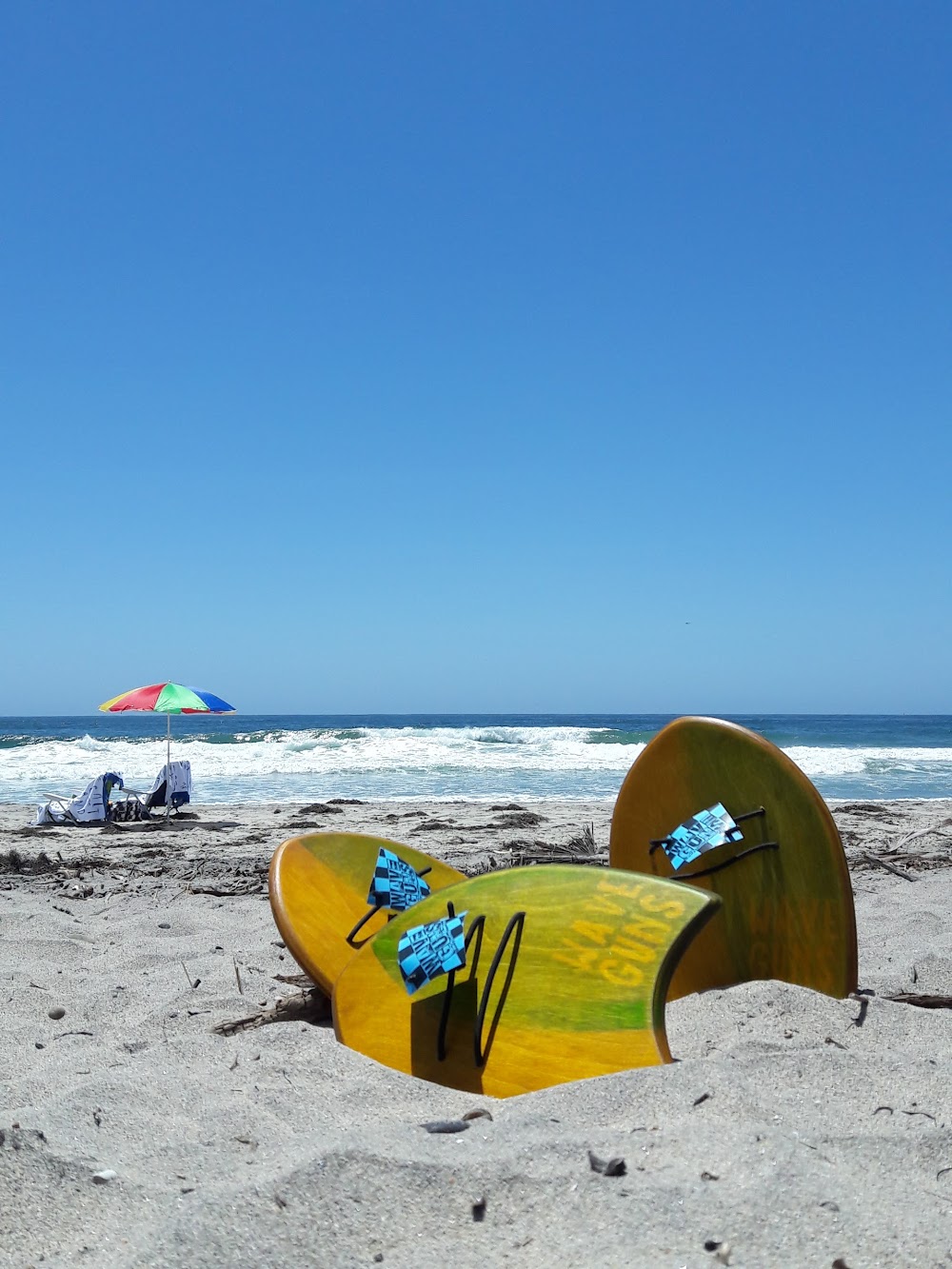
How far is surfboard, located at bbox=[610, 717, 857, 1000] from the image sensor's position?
2.47 meters

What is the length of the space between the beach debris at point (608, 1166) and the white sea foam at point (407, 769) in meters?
10.4

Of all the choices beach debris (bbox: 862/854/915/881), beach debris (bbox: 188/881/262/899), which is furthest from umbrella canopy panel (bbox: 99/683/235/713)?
beach debris (bbox: 862/854/915/881)

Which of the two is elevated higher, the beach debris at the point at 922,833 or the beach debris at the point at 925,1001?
the beach debris at the point at 925,1001

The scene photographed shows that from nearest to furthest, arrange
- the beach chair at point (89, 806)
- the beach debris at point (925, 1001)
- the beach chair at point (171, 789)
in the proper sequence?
the beach debris at point (925, 1001) → the beach chair at point (89, 806) → the beach chair at point (171, 789)

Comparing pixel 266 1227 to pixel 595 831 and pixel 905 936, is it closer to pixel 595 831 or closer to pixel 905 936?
pixel 905 936

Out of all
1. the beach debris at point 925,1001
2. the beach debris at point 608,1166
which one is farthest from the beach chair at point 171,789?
the beach debris at point 608,1166

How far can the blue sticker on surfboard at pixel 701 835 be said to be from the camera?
2.59m

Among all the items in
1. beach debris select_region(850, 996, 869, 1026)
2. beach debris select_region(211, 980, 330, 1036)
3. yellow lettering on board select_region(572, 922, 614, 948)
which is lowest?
beach debris select_region(211, 980, 330, 1036)

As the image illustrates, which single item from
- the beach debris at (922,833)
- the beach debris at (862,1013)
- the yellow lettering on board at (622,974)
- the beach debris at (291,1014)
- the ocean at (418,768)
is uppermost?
the yellow lettering on board at (622,974)

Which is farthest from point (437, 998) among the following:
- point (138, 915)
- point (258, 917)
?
point (138, 915)

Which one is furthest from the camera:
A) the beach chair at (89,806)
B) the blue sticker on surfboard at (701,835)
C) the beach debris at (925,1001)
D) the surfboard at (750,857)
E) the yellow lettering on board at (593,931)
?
the beach chair at (89,806)

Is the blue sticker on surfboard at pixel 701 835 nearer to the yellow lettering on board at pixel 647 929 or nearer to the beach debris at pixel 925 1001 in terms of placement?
the yellow lettering on board at pixel 647 929

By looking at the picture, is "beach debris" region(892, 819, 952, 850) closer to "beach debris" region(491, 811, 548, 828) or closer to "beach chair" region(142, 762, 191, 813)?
"beach debris" region(491, 811, 548, 828)

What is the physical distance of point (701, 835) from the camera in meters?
2.64
